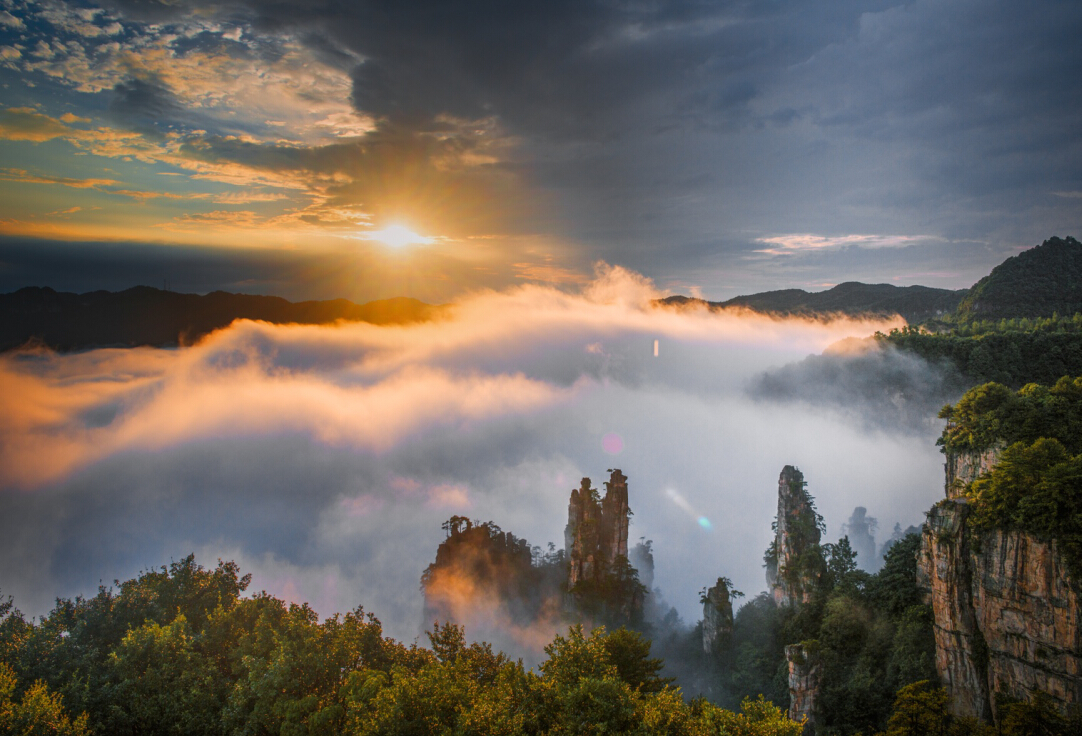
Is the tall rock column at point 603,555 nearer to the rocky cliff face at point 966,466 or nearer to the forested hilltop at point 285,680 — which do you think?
the forested hilltop at point 285,680

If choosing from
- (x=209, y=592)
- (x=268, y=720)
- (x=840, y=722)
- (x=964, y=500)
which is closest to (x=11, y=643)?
(x=209, y=592)

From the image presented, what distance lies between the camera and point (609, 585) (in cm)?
6147

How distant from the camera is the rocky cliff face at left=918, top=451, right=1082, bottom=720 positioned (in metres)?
22.4

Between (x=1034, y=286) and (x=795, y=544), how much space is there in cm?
8313

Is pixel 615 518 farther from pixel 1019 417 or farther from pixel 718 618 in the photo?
pixel 1019 417

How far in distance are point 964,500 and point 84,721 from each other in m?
44.3

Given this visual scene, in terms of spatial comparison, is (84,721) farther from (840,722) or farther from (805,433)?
(805,433)

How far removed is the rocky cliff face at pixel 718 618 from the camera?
5250 centimetres

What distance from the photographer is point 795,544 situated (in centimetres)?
5044

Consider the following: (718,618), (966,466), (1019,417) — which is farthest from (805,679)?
(1019,417)

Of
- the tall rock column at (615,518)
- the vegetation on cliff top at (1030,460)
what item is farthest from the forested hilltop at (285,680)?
the tall rock column at (615,518)

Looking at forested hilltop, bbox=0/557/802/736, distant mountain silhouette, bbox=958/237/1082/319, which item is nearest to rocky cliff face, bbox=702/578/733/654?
forested hilltop, bbox=0/557/802/736

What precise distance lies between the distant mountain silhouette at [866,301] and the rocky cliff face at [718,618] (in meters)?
104

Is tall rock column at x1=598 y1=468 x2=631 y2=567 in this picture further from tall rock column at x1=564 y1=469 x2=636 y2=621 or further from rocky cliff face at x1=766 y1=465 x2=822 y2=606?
rocky cliff face at x1=766 y1=465 x2=822 y2=606
